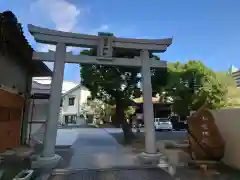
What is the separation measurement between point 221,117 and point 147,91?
8.00 feet

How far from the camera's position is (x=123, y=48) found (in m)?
8.51

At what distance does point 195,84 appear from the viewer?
16.9 meters

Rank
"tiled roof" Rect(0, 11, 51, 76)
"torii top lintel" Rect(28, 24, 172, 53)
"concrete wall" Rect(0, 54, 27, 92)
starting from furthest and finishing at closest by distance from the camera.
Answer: "concrete wall" Rect(0, 54, 27, 92) → "torii top lintel" Rect(28, 24, 172, 53) → "tiled roof" Rect(0, 11, 51, 76)

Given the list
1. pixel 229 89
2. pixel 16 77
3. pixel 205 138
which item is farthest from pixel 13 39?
pixel 229 89

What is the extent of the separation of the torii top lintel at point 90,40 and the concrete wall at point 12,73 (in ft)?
4.50

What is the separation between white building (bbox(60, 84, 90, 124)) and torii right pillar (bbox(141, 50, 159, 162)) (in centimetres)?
2883

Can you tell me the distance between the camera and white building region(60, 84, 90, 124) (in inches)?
1441

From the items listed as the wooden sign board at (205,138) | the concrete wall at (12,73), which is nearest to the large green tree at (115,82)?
the concrete wall at (12,73)

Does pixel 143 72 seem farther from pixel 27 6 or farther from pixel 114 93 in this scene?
pixel 114 93

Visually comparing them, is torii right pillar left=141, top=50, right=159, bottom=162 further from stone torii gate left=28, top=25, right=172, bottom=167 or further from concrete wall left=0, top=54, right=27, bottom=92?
concrete wall left=0, top=54, right=27, bottom=92

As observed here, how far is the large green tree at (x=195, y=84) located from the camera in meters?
15.5

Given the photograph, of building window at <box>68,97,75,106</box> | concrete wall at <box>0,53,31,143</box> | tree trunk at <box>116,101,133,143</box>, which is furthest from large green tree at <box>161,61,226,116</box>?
building window at <box>68,97,75,106</box>

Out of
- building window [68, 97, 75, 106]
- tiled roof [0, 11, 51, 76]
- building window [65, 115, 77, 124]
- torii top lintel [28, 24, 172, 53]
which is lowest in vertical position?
building window [65, 115, 77, 124]

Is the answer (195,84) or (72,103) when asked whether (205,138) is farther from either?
(72,103)
